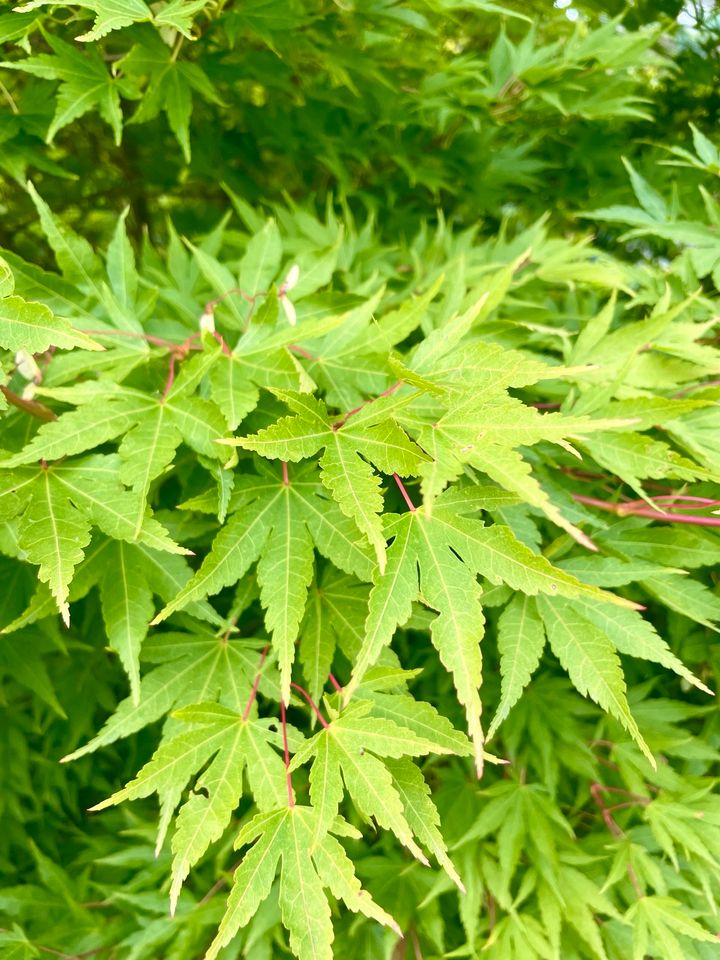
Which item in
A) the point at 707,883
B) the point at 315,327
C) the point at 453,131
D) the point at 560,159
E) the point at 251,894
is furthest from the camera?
the point at 560,159

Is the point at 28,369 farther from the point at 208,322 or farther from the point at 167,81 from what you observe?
the point at 167,81

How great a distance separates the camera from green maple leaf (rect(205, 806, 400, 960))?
0.90m

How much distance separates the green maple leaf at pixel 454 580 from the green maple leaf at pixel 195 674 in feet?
0.84

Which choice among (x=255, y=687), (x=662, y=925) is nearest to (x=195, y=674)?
(x=255, y=687)

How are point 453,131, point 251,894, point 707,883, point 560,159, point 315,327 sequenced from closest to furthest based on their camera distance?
point 251,894 < point 315,327 < point 707,883 < point 453,131 < point 560,159

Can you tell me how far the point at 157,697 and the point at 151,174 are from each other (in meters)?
1.54

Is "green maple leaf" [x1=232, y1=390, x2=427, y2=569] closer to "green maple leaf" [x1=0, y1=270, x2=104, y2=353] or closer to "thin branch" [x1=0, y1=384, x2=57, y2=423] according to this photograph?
"green maple leaf" [x1=0, y1=270, x2=104, y2=353]

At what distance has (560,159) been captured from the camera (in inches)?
87.3

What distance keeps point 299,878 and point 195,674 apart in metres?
0.34

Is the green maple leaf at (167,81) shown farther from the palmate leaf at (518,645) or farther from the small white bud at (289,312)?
the palmate leaf at (518,645)

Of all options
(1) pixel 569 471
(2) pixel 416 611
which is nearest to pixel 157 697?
(2) pixel 416 611

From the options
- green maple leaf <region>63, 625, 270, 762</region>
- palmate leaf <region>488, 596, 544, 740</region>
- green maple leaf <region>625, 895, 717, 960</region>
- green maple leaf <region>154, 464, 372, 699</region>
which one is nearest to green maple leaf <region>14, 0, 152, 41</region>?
green maple leaf <region>154, 464, 372, 699</region>

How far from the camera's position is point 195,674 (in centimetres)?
113

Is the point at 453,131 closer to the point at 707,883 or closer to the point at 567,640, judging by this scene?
the point at 567,640
